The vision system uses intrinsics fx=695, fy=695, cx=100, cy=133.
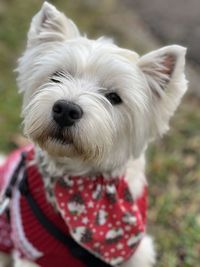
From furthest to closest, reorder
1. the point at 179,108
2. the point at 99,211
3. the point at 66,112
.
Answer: the point at 179,108 → the point at 99,211 → the point at 66,112

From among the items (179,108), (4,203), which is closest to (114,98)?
(4,203)

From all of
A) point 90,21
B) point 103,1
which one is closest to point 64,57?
point 90,21

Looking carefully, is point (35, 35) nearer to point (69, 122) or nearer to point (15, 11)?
point (69, 122)

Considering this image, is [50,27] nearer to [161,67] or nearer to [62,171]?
[161,67]

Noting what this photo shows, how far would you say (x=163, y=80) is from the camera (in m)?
3.33

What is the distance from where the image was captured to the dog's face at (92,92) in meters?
3.08

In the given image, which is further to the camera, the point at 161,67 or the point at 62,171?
the point at 62,171

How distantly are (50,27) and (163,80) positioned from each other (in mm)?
601

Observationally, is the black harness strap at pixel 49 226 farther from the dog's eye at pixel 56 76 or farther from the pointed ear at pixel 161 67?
the pointed ear at pixel 161 67

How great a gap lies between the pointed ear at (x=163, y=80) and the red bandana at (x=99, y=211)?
0.38 m

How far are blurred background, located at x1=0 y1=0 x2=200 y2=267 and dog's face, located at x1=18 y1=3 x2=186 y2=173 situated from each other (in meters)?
1.17

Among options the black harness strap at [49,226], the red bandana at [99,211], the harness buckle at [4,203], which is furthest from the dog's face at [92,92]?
the harness buckle at [4,203]

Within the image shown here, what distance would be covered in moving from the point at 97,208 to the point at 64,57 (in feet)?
2.57

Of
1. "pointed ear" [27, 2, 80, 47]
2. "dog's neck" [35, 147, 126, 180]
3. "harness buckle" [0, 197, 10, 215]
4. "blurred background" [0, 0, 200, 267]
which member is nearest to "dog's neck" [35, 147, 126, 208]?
"dog's neck" [35, 147, 126, 180]
